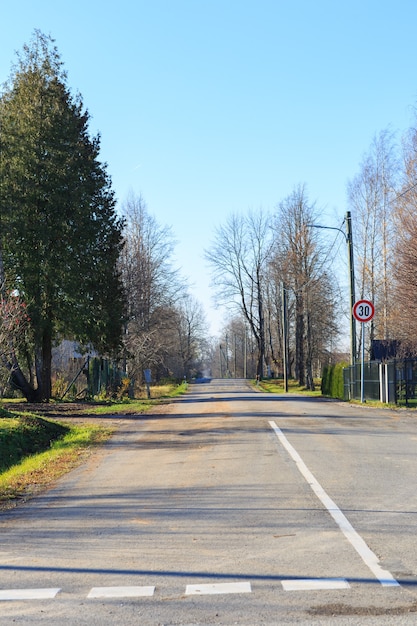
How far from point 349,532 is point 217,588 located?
2.03m

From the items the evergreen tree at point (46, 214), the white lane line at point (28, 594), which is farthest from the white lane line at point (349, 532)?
the evergreen tree at point (46, 214)

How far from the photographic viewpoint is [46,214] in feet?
100

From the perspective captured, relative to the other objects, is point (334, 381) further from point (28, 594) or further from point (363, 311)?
point (28, 594)

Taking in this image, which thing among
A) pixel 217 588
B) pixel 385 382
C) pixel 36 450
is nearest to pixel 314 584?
pixel 217 588

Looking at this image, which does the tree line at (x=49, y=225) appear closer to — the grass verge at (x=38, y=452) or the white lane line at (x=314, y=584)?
the grass verge at (x=38, y=452)

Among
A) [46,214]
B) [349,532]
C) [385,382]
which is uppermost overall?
[46,214]

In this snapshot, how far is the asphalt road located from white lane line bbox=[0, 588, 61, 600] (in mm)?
15

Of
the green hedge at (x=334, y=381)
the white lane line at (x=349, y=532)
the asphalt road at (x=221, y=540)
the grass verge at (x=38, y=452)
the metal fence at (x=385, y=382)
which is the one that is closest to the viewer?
the asphalt road at (x=221, y=540)

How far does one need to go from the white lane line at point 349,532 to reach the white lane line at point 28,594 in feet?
7.97

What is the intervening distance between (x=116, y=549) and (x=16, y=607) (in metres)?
1.60

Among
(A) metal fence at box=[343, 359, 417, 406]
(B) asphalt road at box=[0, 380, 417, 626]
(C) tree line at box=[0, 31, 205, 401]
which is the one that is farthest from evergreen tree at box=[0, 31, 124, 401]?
(B) asphalt road at box=[0, 380, 417, 626]

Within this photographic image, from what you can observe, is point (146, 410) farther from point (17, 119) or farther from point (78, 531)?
point (78, 531)

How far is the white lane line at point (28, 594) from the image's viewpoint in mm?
5504

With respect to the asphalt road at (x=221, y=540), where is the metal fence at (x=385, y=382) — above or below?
above
